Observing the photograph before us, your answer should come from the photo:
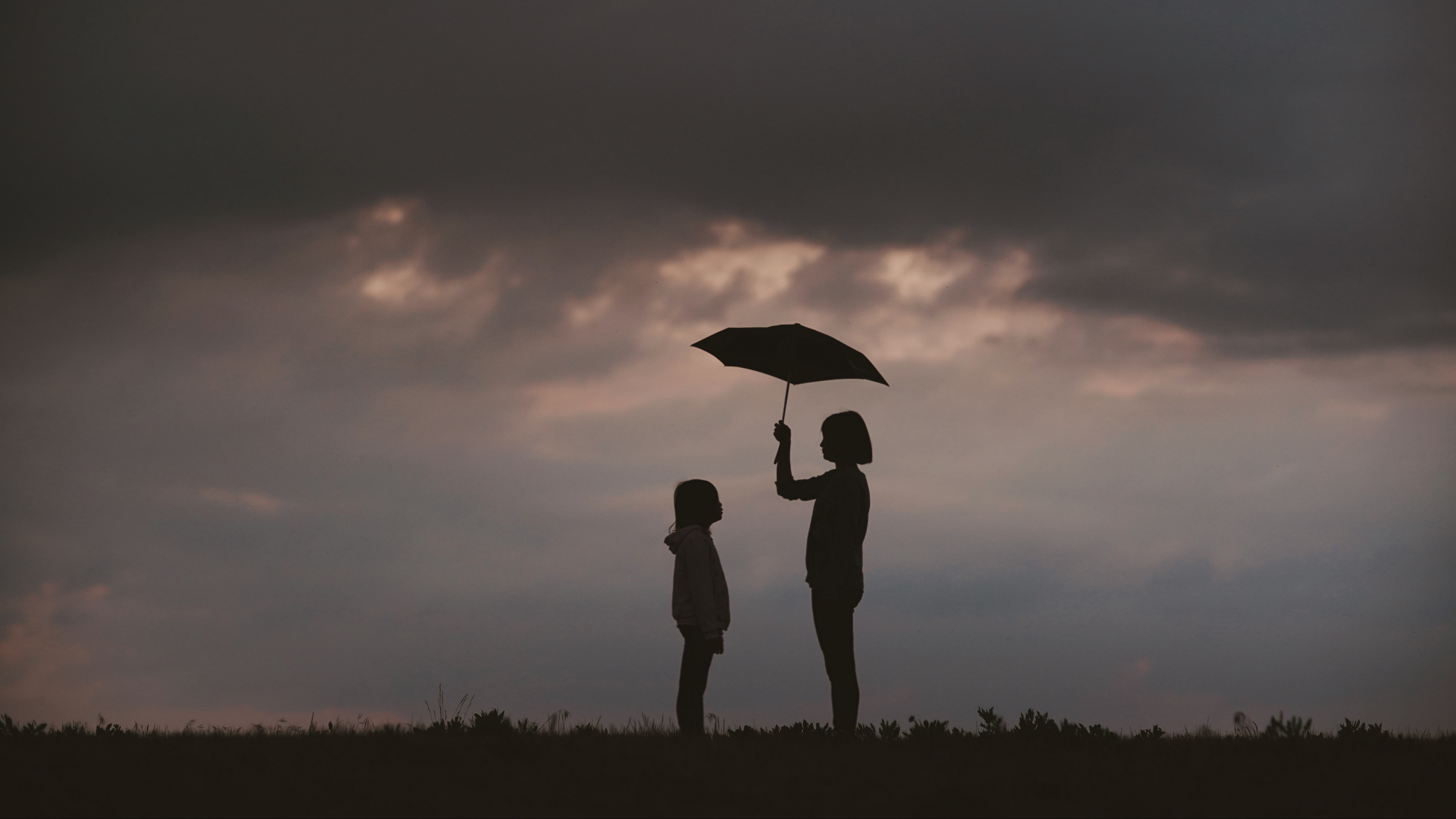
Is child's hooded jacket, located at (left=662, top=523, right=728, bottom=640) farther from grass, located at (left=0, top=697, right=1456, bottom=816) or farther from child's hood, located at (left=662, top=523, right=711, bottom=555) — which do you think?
grass, located at (left=0, top=697, right=1456, bottom=816)

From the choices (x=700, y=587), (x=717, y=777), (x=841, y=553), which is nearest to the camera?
(x=717, y=777)

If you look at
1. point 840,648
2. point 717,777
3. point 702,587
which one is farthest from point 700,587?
point 717,777

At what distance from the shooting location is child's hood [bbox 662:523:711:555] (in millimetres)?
10258

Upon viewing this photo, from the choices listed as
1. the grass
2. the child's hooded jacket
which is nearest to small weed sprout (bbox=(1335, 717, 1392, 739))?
the grass

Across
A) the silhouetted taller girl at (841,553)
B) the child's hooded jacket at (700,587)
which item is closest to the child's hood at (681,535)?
the child's hooded jacket at (700,587)

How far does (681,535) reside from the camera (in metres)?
10.4

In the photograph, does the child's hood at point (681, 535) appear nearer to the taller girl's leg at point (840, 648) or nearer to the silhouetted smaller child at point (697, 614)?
the silhouetted smaller child at point (697, 614)

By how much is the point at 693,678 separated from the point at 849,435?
103 inches

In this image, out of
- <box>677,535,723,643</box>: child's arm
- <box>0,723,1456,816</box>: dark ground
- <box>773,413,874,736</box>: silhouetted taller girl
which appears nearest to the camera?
<box>0,723,1456,816</box>: dark ground

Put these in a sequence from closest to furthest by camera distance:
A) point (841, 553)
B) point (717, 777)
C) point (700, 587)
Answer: point (717, 777), point (841, 553), point (700, 587)

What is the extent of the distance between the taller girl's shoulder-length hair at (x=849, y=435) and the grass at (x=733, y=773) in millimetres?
2394

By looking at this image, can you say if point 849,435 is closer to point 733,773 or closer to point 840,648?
point 840,648

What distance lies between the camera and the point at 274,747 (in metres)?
9.11

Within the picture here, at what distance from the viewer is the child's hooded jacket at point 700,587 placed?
32.8ft
